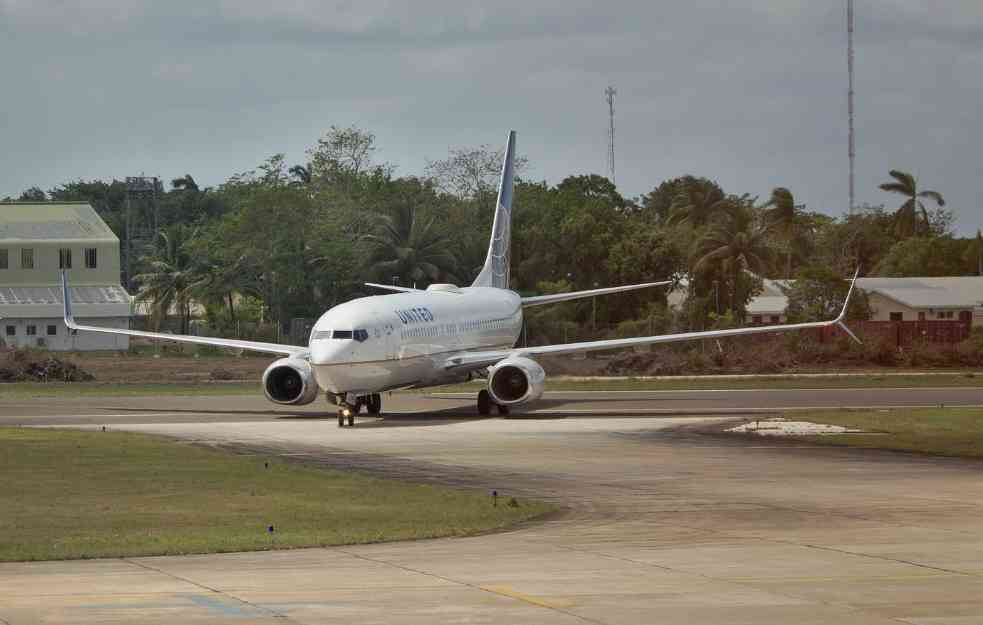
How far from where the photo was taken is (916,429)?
4444cm

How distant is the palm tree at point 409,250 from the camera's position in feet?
379

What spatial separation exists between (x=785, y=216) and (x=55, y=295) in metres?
68.5

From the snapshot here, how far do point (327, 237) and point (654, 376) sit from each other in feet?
176

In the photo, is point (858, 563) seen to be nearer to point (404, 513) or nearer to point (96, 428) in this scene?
point (404, 513)

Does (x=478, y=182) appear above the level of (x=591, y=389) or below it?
above

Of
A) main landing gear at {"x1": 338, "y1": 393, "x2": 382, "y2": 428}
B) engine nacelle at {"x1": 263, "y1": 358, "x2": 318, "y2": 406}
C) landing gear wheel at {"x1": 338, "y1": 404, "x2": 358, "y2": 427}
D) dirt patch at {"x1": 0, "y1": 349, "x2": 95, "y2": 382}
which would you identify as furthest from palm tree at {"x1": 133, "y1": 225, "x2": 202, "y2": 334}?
landing gear wheel at {"x1": 338, "y1": 404, "x2": 358, "y2": 427}

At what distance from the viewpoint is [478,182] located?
5960 inches

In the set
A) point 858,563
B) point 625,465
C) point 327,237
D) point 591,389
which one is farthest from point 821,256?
point 858,563

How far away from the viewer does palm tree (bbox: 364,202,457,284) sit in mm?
115375

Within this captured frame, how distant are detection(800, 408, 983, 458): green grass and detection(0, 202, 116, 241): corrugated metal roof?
280ft

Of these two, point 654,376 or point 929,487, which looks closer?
point 929,487

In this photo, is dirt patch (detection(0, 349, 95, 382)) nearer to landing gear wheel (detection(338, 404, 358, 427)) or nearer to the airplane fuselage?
the airplane fuselage

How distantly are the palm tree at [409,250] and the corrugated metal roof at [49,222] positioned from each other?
75.0ft

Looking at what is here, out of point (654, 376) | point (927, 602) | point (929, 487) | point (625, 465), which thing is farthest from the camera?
point (654, 376)
